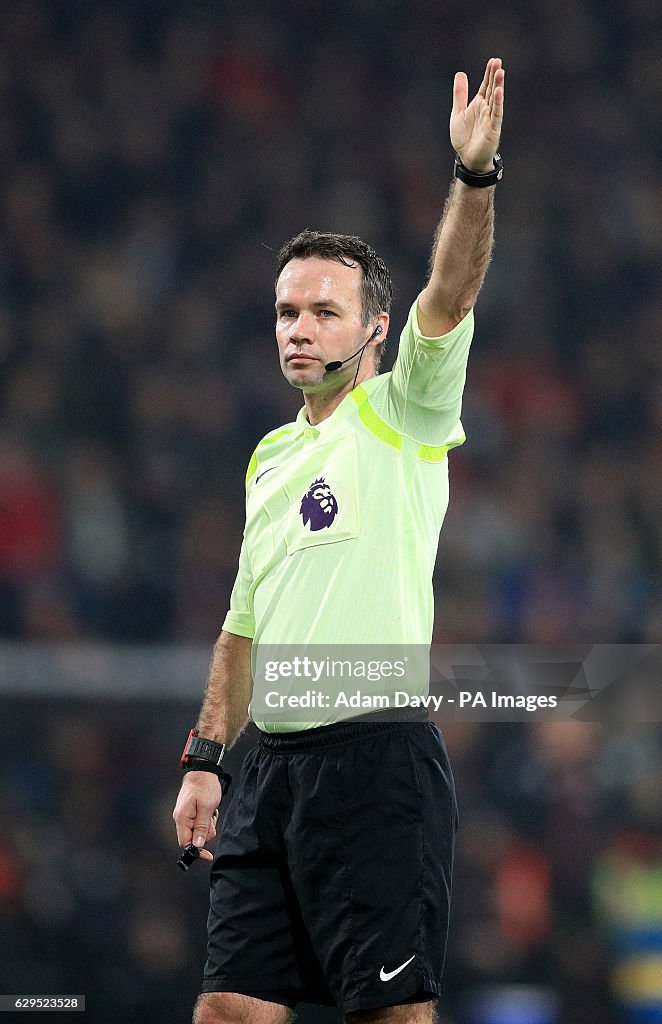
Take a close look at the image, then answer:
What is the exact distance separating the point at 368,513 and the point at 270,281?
4.66 metres

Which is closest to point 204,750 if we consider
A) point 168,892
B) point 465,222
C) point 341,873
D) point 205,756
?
point 205,756

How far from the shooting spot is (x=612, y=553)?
6.08m

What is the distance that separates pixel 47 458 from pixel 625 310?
3368mm

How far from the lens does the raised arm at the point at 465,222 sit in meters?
2.28

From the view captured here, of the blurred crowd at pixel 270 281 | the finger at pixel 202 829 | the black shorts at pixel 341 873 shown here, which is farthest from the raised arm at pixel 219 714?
the blurred crowd at pixel 270 281

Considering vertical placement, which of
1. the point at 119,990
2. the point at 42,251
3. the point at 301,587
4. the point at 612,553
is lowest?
the point at 119,990

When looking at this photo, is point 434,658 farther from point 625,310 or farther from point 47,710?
point 625,310

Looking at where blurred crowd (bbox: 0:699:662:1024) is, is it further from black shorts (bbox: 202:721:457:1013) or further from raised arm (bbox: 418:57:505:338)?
raised arm (bbox: 418:57:505:338)

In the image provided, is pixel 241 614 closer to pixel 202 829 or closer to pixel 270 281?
pixel 202 829

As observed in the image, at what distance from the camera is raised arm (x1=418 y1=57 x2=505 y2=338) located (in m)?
2.28

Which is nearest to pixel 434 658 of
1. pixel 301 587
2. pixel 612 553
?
pixel 301 587

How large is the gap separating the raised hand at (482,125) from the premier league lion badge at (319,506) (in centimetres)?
67

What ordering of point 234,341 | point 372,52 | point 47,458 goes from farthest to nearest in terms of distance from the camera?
point 372,52
point 234,341
point 47,458

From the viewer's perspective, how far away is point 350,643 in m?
2.40
